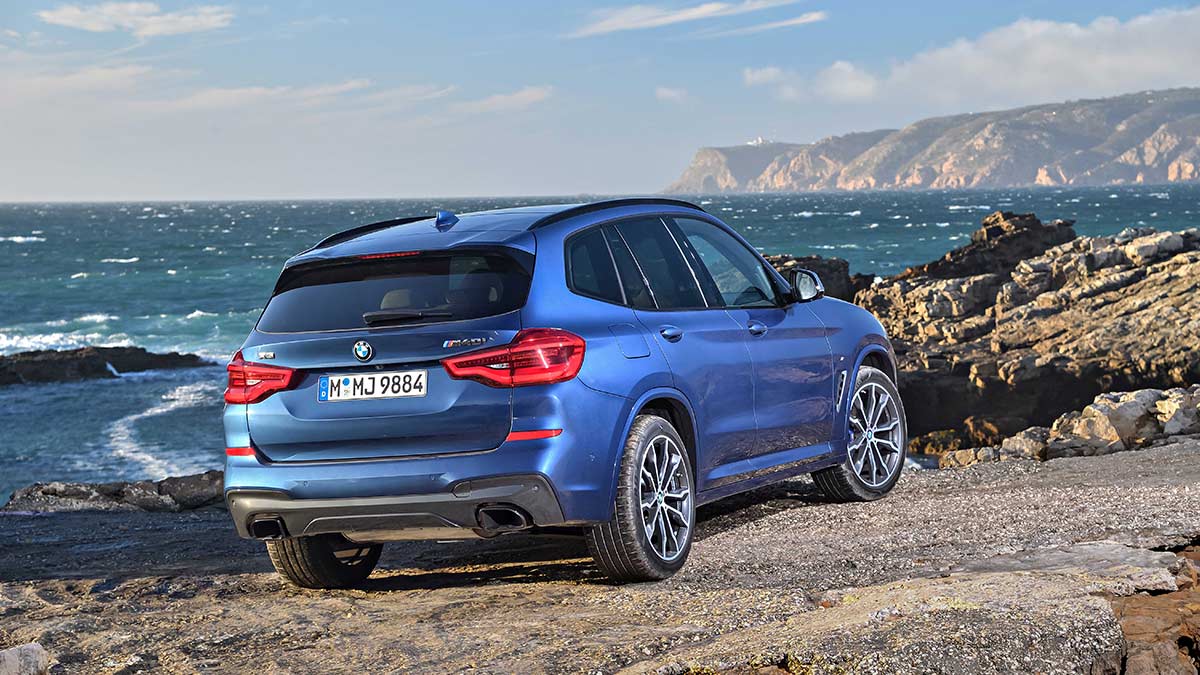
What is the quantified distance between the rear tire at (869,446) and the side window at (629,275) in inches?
79.9

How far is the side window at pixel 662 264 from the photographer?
6.34 meters

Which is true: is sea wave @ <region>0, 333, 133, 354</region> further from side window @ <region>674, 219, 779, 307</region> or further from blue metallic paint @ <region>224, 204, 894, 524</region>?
blue metallic paint @ <region>224, 204, 894, 524</region>

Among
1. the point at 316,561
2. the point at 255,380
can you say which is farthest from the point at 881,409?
the point at 255,380

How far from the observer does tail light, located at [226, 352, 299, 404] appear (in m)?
5.59

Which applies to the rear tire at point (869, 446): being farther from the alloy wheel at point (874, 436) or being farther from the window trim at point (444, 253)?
the window trim at point (444, 253)

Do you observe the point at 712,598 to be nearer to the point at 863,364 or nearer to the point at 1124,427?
the point at 863,364

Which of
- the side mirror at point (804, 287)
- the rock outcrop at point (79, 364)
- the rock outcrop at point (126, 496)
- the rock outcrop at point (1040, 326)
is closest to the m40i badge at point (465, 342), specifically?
the side mirror at point (804, 287)

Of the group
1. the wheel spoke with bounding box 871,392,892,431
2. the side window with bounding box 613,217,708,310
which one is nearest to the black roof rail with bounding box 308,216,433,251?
the side window with bounding box 613,217,708,310

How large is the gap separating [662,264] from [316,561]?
2.15 meters

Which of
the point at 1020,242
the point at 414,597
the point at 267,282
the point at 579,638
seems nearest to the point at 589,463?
the point at 579,638

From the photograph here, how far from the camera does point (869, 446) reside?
8.14 meters

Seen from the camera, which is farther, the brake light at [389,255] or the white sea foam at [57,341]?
the white sea foam at [57,341]

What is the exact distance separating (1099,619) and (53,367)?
126ft

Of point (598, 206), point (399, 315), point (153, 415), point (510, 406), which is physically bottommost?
point (153, 415)
